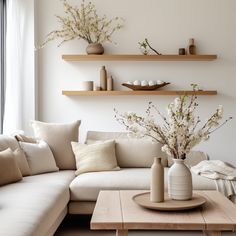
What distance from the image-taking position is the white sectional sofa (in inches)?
96.8

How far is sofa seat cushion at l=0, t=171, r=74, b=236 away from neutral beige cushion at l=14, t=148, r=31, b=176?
0.29ft

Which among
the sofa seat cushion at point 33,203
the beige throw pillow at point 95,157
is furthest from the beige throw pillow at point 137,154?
the sofa seat cushion at point 33,203

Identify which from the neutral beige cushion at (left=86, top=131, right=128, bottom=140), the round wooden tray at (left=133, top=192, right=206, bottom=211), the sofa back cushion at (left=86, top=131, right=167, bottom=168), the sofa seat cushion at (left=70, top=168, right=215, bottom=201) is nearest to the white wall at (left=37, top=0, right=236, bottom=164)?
the neutral beige cushion at (left=86, top=131, right=128, bottom=140)

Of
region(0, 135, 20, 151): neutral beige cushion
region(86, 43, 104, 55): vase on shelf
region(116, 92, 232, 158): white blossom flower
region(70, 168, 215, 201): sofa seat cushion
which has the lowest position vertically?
region(70, 168, 215, 201): sofa seat cushion

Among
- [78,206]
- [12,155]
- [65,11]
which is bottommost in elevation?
A: [78,206]

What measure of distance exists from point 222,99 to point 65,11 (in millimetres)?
2230

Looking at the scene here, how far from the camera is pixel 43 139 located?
14.9ft

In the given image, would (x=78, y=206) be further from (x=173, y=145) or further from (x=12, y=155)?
(x=173, y=145)

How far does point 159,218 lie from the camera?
247 centimetres

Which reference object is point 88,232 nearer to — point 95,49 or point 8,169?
point 8,169

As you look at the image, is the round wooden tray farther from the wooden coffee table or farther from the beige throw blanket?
the beige throw blanket

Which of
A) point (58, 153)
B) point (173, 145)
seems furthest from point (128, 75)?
point (173, 145)

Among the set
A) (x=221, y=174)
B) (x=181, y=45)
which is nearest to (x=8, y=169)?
(x=221, y=174)

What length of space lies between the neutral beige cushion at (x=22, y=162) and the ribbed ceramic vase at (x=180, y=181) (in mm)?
1655
